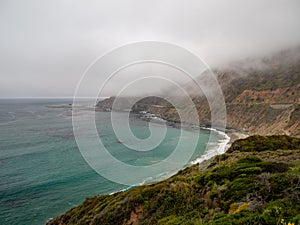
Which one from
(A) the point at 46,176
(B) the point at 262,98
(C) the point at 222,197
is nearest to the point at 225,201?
(C) the point at 222,197

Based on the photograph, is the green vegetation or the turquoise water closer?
the green vegetation

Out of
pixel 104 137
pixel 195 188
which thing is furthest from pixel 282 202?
pixel 104 137

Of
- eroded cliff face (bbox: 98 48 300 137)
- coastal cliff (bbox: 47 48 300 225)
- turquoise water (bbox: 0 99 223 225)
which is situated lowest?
turquoise water (bbox: 0 99 223 225)

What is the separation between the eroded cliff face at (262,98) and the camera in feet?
212

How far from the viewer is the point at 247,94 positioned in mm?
91438

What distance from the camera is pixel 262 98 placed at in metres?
84.7

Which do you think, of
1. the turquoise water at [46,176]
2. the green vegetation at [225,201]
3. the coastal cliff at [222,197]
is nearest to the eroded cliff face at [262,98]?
the turquoise water at [46,176]

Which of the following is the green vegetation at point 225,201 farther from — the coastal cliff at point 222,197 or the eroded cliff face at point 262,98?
the eroded cliff face at point 262,98

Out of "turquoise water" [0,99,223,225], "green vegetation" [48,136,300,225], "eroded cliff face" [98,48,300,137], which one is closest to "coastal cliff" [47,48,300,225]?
"green vegetation" [48,136,300,225]

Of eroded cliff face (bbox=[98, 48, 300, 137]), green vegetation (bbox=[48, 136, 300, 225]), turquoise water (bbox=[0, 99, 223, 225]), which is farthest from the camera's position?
eroded cliff face (bbox=[98, 48, 300, 137])

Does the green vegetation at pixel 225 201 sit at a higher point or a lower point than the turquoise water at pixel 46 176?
higher

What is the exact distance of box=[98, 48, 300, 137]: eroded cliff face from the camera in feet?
212

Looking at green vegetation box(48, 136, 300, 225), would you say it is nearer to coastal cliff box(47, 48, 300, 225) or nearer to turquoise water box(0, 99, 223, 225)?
coastal cliff box(47, 48, 300, 225)

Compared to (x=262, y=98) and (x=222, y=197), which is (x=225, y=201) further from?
(x=262, y=98)
